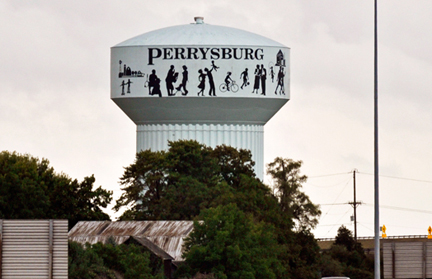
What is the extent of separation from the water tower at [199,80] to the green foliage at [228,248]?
28.2 ft

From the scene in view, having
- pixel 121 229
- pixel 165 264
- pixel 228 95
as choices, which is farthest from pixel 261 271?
pixel 228 95

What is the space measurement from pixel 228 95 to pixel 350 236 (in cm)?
1910

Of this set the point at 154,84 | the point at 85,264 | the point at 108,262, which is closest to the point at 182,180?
the point at 154,84

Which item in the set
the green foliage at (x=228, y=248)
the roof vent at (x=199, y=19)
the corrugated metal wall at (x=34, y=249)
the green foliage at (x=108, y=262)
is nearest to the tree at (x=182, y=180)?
the roof vent at (x=199, y=19)

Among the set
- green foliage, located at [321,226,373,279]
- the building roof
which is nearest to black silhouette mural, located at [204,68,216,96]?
the building roof

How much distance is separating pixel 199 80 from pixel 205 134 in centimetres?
393

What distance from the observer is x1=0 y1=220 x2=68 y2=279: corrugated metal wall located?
38.6 metres

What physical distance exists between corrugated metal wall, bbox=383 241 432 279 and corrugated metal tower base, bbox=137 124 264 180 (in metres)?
19.3

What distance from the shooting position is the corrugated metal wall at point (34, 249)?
38.6 metres

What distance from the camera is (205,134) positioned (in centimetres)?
6550

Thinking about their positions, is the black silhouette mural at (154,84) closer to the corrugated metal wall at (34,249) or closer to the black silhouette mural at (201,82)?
the black silhouette mural at (201,82)

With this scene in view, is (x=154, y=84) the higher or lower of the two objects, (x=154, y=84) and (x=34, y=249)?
the higher

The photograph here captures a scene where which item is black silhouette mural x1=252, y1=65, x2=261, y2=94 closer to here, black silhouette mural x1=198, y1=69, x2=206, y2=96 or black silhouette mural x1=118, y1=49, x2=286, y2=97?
black silhouette mural x1=118, y1=49, x2=286, y2=97

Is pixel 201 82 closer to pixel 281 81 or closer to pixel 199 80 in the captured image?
pixel 199 80
